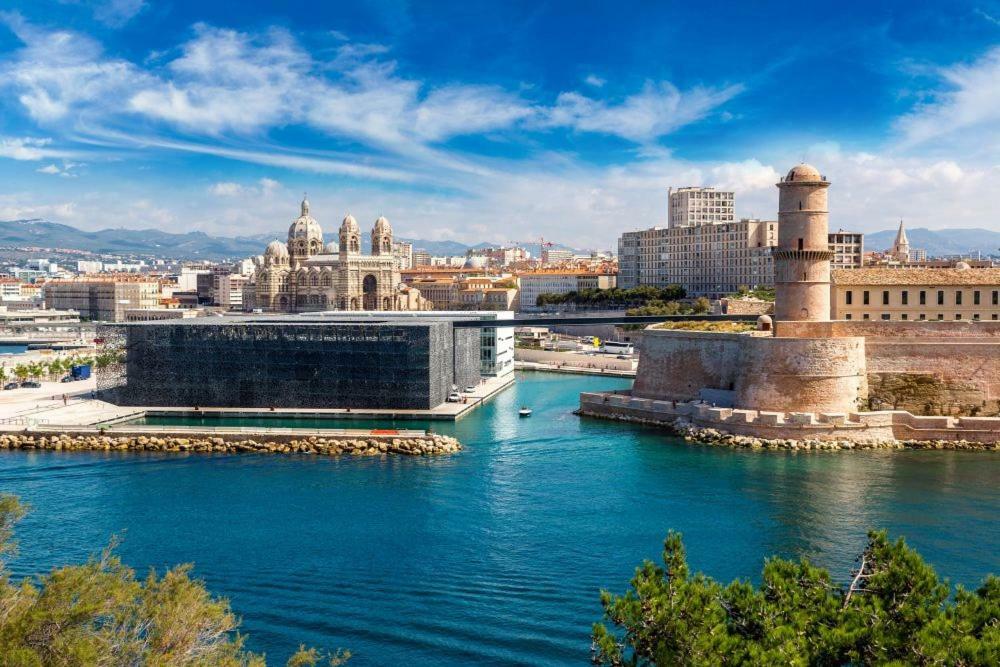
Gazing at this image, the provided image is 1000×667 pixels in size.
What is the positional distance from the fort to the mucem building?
11.2m

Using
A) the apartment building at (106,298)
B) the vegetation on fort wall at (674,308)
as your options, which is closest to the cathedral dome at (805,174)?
the vegetation on fort wall at (674,308)

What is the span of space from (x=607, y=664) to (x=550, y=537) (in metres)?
8.38

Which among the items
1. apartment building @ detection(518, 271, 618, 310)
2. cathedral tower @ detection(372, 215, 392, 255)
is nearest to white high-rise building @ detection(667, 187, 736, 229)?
apartment building @ detection(518, 271, 618, 310)

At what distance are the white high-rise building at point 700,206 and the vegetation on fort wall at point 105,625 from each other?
373 feet

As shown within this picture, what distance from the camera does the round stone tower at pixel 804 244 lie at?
3562cm

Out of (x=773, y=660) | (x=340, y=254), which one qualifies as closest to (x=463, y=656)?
(x=773, y=660)

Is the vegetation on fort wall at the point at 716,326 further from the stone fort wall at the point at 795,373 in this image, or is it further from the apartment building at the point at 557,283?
the apartment building at the point at 557,283

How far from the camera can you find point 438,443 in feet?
109

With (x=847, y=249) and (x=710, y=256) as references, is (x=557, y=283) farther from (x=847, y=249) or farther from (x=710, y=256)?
(x=847, y=249)

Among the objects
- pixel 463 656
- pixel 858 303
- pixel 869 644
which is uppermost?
pixel 858 303

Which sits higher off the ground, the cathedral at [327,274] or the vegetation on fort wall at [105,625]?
the cathedral at [327,274]

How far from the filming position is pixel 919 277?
4019cm

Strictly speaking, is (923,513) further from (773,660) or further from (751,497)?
(773,660)

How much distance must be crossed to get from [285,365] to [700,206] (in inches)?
3535
